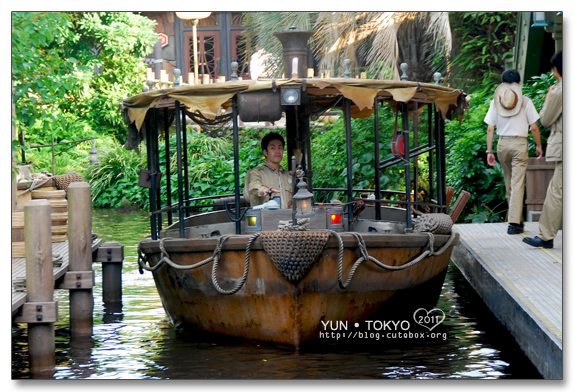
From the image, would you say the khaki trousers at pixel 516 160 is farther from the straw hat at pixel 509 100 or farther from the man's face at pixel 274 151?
the man's face at pixel 274 151

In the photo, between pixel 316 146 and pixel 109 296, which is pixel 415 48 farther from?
pixel 109 296

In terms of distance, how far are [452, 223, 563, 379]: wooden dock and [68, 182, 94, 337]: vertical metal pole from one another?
4.07 m

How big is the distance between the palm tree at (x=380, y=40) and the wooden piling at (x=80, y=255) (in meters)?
9.03

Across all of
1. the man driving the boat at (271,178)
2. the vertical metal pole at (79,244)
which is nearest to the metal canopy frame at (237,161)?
the man driving the boat at (271,178)

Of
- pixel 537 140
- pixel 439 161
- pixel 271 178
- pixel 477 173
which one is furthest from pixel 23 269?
pixel 477 173

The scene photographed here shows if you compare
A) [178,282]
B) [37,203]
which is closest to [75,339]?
[178,282]

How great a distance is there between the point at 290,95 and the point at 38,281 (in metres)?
2.64

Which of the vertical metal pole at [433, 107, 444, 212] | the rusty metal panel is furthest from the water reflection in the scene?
the rusty metal panel

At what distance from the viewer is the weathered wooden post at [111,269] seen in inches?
387

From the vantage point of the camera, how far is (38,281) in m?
6.97

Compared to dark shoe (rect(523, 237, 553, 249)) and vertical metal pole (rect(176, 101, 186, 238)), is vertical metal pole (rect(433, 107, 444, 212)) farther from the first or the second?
vertical metal pole (rect(176, 101, 186, 238))

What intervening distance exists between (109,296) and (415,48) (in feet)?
35.0

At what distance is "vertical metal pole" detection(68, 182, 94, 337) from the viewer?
8242mm

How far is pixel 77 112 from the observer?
21.4 m
